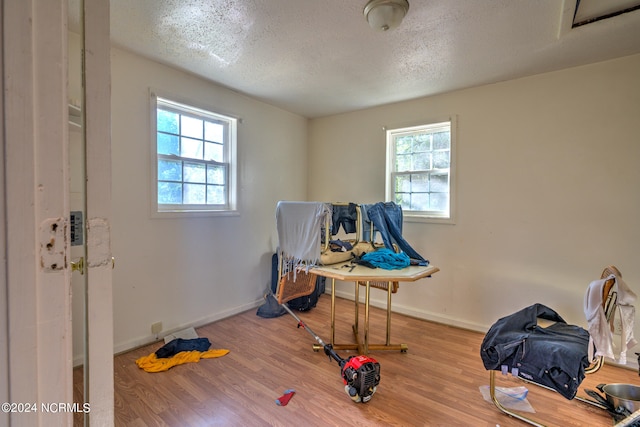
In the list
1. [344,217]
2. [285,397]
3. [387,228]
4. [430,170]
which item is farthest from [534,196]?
[285,397]

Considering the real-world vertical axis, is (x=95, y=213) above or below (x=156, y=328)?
above

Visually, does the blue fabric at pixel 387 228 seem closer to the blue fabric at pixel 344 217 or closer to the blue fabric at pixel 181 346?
the blue fabric at pixel 344 217

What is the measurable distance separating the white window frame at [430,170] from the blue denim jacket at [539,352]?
142 centimetres

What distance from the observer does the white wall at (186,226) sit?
8.03 ft

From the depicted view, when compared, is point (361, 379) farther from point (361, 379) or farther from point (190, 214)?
point (190, 214)

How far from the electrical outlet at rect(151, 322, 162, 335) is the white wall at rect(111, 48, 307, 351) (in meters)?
0.04

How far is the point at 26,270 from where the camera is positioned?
0.52 meters

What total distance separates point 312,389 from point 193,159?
7.85ft

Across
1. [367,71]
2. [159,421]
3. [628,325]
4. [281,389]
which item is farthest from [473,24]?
[159,421]

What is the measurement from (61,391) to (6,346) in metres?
0.14

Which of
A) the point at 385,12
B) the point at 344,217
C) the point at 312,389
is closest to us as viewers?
the point at 385,12

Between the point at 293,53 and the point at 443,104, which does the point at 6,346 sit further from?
the point at 443,104

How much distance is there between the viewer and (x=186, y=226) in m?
2.89

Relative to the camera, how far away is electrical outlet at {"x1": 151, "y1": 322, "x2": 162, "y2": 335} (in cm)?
265
